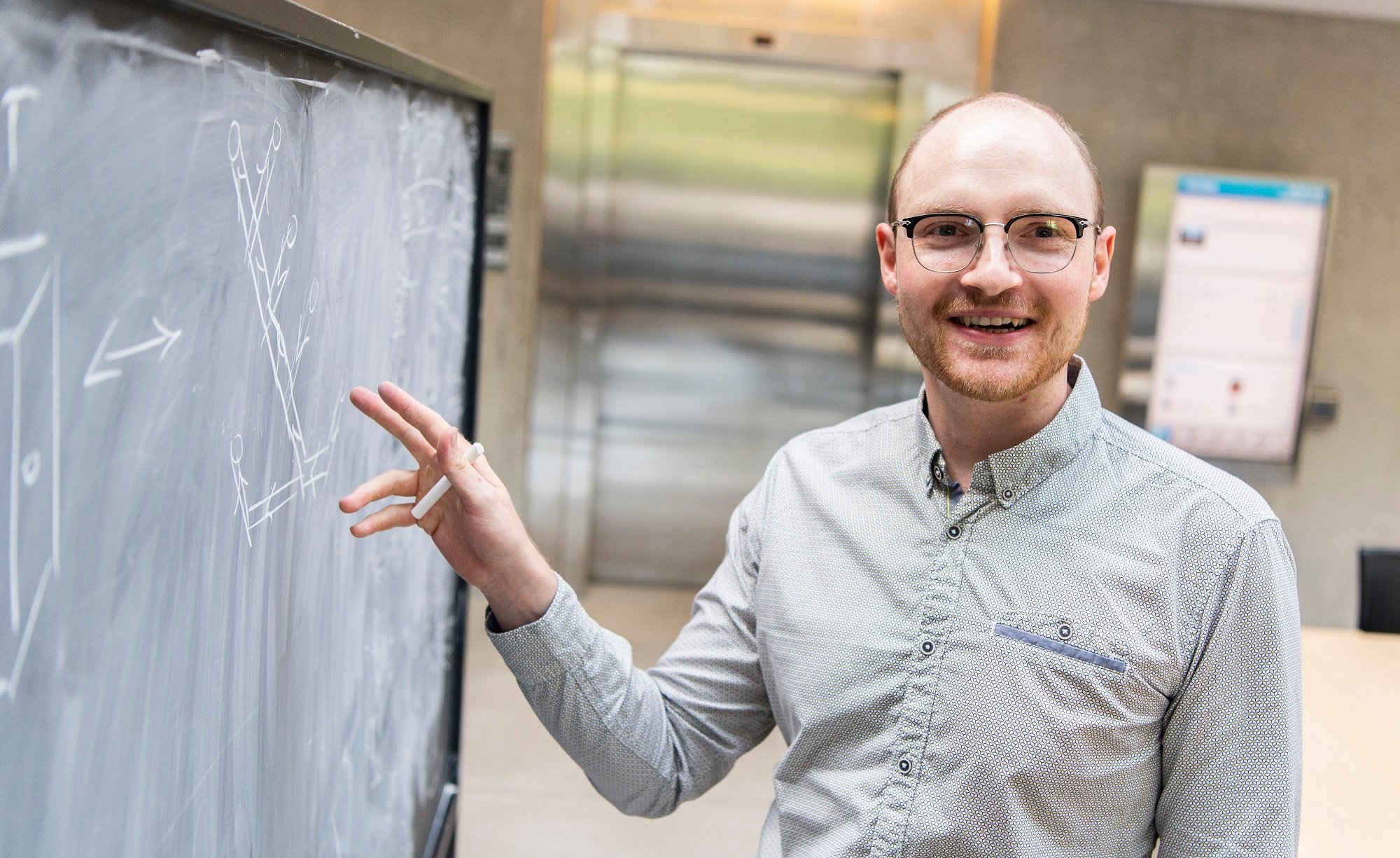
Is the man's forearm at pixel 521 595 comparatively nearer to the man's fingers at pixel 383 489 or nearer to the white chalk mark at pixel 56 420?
the man's fingers at pixel 383 489

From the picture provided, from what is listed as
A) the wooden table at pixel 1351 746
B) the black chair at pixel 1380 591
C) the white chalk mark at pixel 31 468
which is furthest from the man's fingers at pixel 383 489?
the black chair at pixel 1380 591

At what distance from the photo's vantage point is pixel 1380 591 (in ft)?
9.29

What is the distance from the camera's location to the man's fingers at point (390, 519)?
96 cm

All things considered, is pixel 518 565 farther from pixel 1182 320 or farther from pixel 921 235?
pixel 1182 320

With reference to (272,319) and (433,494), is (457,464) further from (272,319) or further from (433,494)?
(272,319)

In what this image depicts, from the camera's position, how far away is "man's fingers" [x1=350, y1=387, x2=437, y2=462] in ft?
3.02

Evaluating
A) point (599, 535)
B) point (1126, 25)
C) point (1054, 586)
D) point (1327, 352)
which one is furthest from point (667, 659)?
point (1327, 352)

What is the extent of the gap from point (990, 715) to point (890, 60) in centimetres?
355

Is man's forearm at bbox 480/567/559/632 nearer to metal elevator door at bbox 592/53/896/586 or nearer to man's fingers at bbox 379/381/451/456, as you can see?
man's fingers at bbox 379/381/451/456

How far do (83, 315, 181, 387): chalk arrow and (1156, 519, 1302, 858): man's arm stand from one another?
2.97 ft

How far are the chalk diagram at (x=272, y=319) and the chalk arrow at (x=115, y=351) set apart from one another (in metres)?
0.13

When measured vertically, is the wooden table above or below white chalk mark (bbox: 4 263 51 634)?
below

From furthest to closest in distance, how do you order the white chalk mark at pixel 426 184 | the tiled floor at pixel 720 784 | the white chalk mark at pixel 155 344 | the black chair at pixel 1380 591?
1. the black chair at pixel 1380 591
2. the tiled floor at pixel 720 784
3. the white chalk mark at pixel 426 184
4. the white chalk mark at pixel 155 344

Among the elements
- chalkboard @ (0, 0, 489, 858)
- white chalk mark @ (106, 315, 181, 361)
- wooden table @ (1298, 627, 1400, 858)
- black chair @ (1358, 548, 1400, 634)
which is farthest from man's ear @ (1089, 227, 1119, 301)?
black chair @ (1358, 548, 1400, 634)
